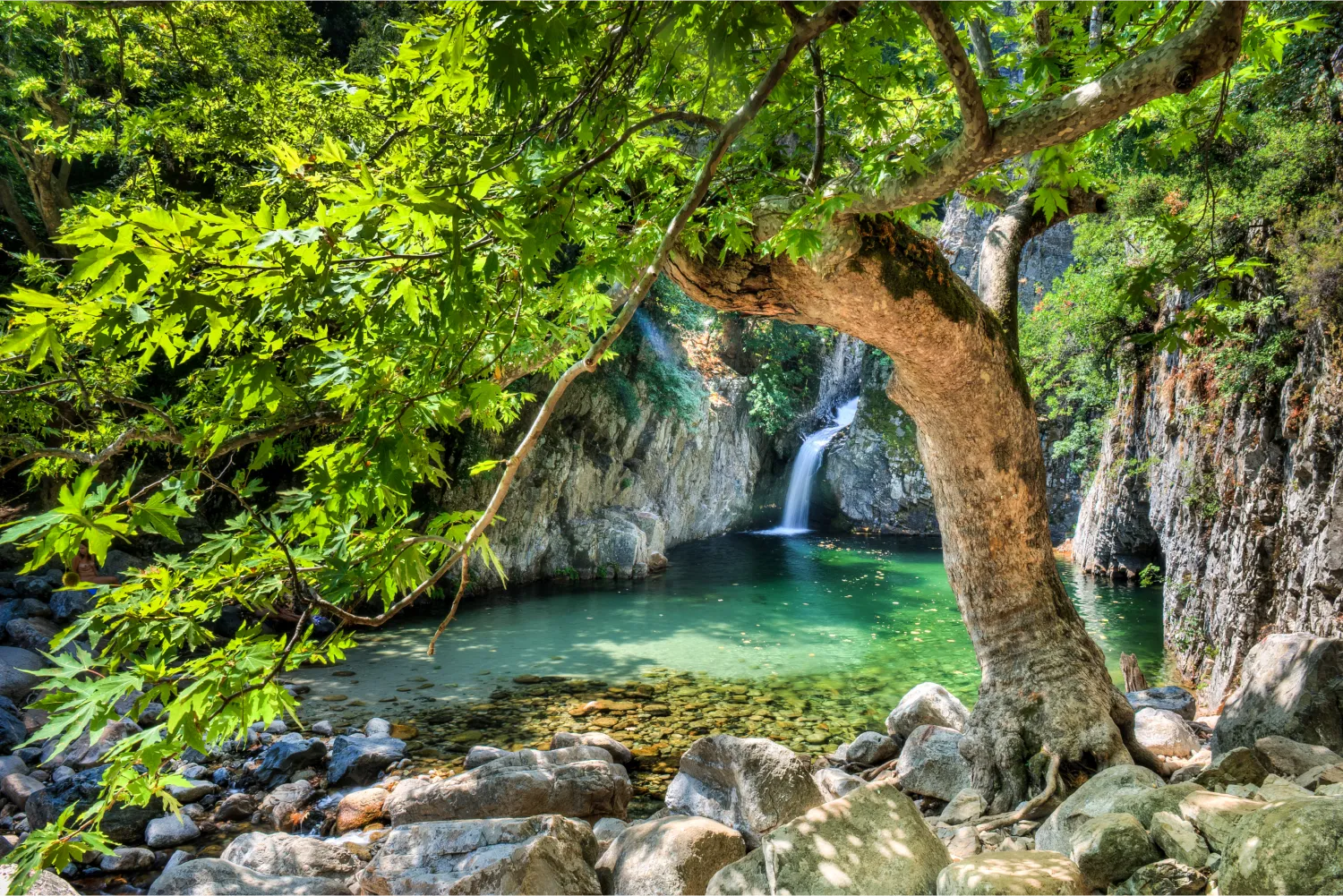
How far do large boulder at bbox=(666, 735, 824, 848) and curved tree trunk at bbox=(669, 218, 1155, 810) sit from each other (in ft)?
3.59

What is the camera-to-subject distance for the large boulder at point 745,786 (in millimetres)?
4605

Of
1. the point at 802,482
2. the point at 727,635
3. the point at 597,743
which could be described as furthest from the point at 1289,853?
the point at 802,482

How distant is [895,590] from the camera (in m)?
14.3

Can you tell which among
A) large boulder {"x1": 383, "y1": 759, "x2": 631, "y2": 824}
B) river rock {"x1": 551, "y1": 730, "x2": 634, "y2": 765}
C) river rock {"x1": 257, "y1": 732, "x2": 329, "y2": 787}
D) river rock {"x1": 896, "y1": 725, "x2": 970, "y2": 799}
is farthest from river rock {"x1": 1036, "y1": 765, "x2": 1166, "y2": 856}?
river rock {"x1": 257, "y1": 732, "x2": 329, "y2": 787}

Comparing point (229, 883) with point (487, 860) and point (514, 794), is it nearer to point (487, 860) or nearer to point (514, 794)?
point (487, 860)

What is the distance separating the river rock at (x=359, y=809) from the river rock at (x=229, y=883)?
155cm

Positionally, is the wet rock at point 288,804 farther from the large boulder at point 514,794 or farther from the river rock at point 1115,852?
the river rock at point 1115,852

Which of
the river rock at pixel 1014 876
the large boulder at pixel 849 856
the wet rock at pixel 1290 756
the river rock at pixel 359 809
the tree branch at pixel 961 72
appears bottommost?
the river rock at pixel 359 809

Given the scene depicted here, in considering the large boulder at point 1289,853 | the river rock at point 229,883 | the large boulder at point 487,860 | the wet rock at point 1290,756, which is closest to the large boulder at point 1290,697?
the wet rock at point 1290,756

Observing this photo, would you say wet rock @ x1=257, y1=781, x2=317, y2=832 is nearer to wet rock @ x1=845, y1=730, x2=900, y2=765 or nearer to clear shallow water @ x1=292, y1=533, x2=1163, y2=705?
clear shallow water @ x1=292, y1=533, x2=1163, y2=705

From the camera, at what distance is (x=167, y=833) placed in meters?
5.04

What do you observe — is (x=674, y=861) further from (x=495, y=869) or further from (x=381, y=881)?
(x=381, y=881)

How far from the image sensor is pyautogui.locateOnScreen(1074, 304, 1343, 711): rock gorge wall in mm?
5402

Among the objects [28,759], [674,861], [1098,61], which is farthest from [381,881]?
[1098,61]
